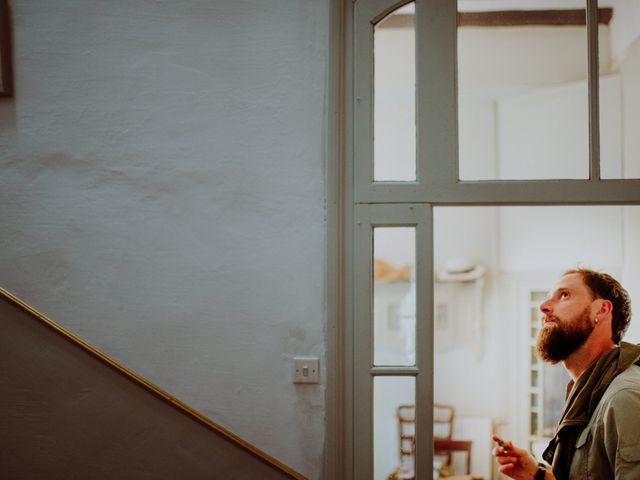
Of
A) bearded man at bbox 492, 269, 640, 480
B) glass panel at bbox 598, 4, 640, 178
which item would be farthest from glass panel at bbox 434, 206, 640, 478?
bearded man at bbox 492, 269, 640, 480

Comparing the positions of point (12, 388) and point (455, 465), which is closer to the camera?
point (12, 388)

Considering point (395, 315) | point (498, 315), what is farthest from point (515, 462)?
point (498, 315)

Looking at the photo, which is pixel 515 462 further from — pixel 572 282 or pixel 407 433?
pixel 572 282

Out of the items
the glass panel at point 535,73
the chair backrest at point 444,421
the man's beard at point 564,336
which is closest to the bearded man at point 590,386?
the man's beard at point 564,336

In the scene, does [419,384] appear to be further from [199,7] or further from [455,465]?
[455,465]

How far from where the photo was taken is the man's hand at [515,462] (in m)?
2.54

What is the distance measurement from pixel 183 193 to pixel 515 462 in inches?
67.1

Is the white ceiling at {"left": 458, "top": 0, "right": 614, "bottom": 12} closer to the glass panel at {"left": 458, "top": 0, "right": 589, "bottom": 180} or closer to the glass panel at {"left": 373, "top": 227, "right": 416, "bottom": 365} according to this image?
the glass panel at {"left": 458, "top": 0, "right": 589, "bottom": 180}

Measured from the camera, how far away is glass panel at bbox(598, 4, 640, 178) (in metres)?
2.51

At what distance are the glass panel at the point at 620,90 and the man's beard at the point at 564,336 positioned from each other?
0.58 meters

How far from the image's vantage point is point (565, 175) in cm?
252

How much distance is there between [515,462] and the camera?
2557mm

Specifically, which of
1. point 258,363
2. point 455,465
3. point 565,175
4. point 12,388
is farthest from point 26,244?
point 455,465

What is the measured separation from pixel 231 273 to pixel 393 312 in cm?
69
